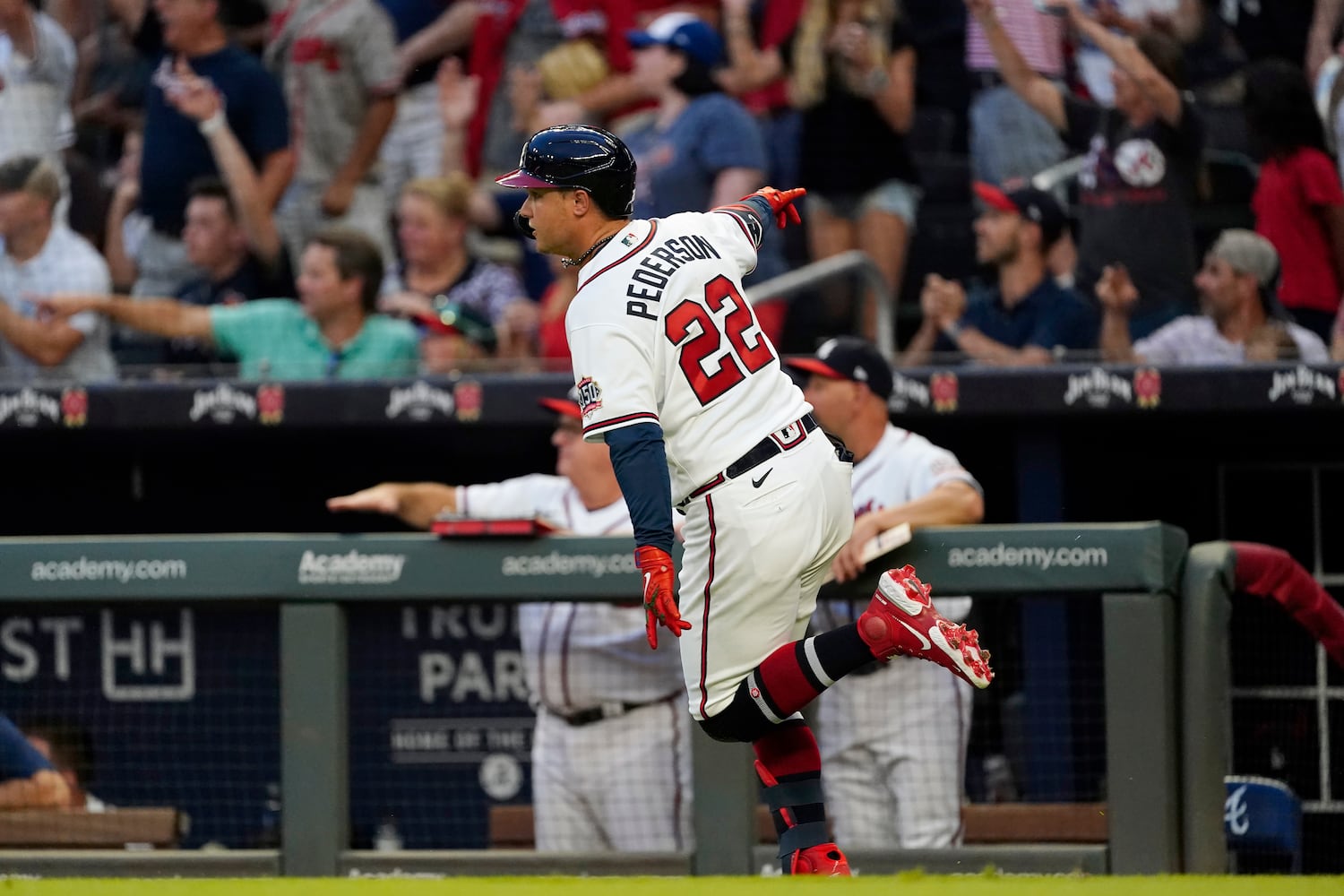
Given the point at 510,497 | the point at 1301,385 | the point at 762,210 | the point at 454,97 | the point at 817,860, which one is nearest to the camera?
the point at 817,860

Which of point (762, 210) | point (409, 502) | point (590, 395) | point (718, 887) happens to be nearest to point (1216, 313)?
point (762, 210)

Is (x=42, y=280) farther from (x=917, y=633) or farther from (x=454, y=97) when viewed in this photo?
(x=917, y=633)

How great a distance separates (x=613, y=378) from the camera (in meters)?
3.40

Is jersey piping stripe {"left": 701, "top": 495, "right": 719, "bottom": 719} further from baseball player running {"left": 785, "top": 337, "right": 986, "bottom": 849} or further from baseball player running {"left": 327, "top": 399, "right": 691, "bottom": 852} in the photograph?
baseball player running {"left": 327, "top": 399, "right": 691, "bottom": 852}

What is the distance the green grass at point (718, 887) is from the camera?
2805mm

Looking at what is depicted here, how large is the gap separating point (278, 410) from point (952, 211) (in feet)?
8.38

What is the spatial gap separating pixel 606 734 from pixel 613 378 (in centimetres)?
171

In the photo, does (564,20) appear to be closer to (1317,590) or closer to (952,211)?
(952,211)

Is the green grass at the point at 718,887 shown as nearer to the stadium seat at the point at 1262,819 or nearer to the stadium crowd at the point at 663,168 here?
the stadium seat at the point at 1262,819

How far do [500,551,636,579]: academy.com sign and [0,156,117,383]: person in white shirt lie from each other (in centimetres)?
245

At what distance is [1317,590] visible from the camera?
15.0 feet

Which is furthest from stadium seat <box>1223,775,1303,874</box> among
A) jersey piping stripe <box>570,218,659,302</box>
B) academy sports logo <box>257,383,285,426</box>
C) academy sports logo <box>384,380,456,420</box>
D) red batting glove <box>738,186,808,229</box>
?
academy sports logo <box>257,383,285,426</box>

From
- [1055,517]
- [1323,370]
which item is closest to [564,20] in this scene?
[1055,517]

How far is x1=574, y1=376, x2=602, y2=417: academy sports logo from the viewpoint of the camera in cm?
340
